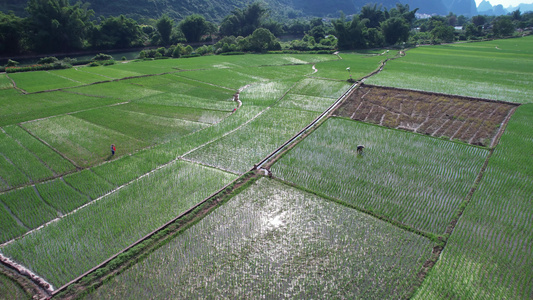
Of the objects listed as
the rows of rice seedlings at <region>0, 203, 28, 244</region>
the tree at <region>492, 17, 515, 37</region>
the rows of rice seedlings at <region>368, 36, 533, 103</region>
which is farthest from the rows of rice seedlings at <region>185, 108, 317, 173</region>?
the tree at <region>492, 17, 515, 37</region>

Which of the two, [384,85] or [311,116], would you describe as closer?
[311,116]

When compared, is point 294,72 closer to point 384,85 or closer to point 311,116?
point 384,85

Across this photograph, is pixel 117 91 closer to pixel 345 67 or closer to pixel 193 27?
pixel 345 67

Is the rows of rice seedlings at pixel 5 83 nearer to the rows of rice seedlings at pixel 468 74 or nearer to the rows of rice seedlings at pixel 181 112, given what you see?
the rows of rice seedlings at pixel 181 112

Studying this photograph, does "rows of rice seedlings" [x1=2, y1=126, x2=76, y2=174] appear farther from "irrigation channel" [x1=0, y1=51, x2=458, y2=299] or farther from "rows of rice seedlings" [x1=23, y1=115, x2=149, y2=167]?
"irrigation channel" [x1=0, y1=51, x2=458, y2=299]

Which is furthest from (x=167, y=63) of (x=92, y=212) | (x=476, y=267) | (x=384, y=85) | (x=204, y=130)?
(x=476, y=267)

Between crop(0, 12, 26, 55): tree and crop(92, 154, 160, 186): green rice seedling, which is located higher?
crop(0, 12, 26, 55): tree
